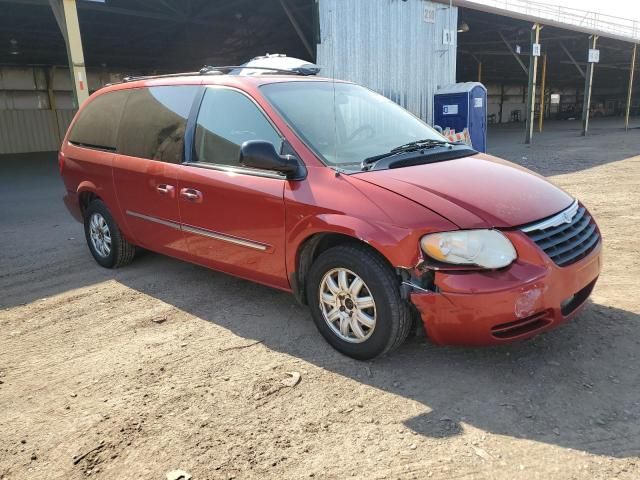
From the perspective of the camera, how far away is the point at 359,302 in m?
3.16

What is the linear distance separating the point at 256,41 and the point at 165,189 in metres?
15.5

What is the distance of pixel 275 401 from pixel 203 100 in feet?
7.95

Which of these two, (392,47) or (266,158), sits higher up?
(392,47)

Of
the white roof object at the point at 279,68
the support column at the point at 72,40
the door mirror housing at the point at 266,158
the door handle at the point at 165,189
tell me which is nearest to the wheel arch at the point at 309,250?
the door mirror housing at the point at 266,158

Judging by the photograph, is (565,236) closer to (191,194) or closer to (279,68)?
(191,194)

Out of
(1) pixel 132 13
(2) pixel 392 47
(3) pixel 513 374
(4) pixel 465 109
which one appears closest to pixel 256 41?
(1) pixel 132 13

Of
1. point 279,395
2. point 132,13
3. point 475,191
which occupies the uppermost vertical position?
point 132,13

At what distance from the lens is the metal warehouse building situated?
40.5ft

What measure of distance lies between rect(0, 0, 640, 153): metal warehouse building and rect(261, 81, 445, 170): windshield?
6.11m

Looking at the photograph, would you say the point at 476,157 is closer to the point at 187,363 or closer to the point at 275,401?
the point at 275,401

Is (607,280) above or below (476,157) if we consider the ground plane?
below

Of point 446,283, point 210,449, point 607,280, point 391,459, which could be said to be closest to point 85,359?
point 210,449

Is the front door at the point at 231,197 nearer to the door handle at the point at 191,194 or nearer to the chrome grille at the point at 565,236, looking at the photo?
the door handle at the point at 191,194

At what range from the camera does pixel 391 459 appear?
2428 mm
